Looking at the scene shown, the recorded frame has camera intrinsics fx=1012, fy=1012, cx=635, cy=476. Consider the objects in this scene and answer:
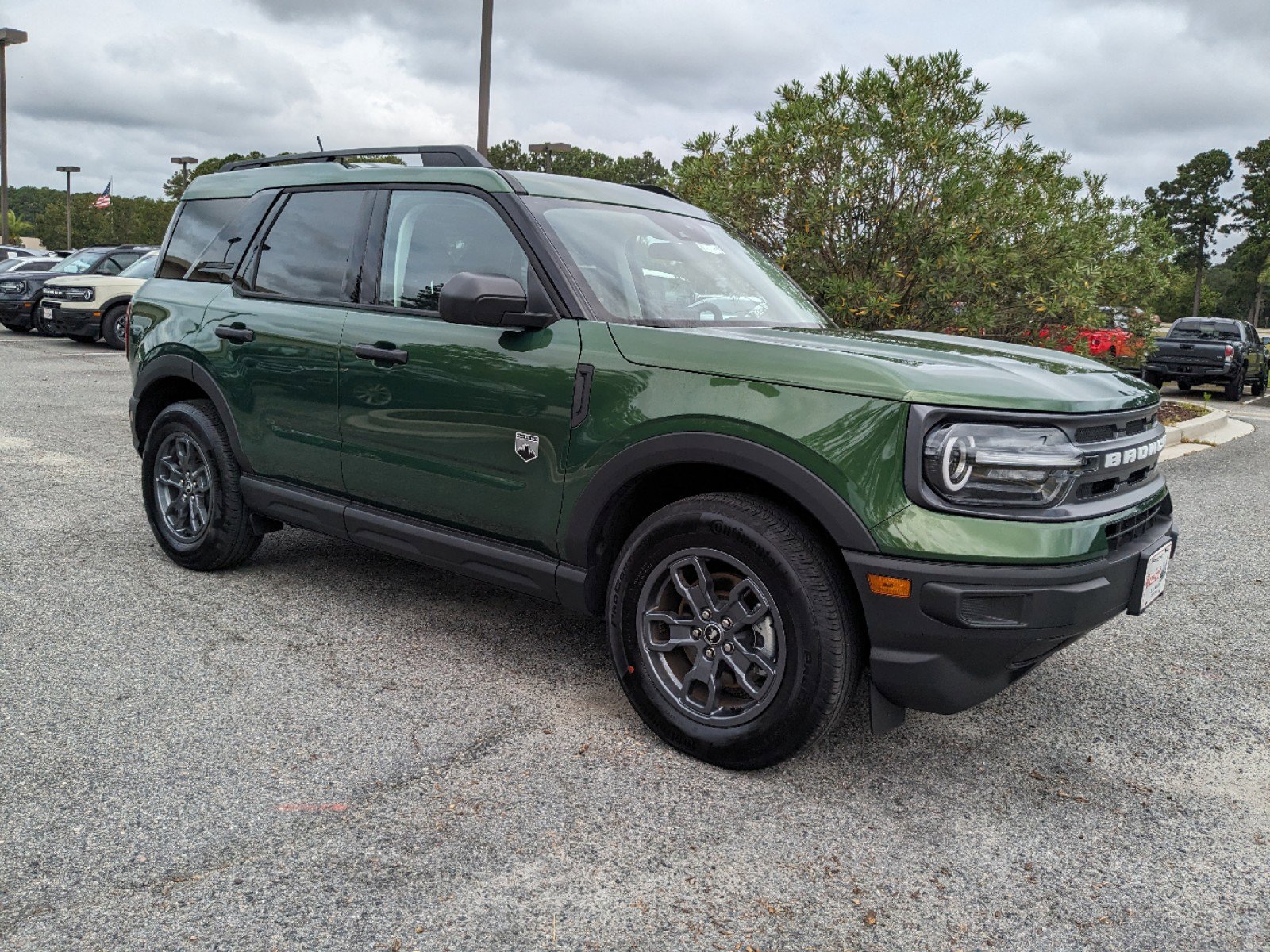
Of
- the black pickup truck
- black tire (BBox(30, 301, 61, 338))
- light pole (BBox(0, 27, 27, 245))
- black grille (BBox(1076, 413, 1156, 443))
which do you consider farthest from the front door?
light pole (BBox(0, 27, 27, 245))

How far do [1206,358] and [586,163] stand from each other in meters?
63.0

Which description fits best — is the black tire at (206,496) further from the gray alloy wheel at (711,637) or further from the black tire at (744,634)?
the gray alloy wheel at (711,637)

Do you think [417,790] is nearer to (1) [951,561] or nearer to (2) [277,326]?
(1) [951,561]

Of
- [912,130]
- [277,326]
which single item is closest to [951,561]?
[277,326]

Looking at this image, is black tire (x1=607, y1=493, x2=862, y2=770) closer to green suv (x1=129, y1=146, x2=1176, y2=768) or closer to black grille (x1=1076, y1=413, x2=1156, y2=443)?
green suv (x1=129, y1=146, x2=1176, y2=768)

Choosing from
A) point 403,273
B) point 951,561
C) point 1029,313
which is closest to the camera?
point 951,561

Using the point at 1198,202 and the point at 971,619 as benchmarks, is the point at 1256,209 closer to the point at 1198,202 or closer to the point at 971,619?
the point at 1198,202

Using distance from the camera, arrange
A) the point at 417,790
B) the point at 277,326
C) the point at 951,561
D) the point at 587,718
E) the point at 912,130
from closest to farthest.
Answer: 1. the point at 951,561
2. the point at 417,790
3. the point at 587,718
4. the point at 277,326
5. the point at 912,130

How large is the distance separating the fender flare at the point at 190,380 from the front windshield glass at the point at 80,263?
15.6 meters

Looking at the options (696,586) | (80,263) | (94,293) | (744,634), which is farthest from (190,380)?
(80,263)

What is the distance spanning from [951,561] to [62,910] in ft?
7.40

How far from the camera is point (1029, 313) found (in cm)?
897

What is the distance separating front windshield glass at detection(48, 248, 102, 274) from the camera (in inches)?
724

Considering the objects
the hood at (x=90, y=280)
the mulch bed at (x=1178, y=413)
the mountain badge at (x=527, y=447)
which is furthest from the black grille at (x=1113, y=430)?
the hood at (x=90, y=280)
